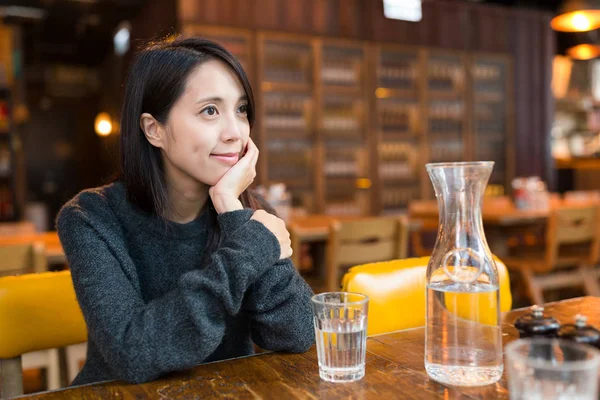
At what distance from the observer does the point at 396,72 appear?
6582 millimetres

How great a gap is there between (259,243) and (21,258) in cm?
180

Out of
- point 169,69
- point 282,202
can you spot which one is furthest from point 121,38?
point 169,69

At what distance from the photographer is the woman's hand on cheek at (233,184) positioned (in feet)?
4.12

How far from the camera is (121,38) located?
323 inches

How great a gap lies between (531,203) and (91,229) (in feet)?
12.9

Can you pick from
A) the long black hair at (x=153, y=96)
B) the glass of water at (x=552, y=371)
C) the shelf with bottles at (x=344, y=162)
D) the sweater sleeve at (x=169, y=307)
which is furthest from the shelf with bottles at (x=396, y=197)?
the glass of water at (x=552, y=371)

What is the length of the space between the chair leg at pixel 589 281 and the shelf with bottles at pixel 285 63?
127 inches

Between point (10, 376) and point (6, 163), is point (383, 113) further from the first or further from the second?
point (10, 376)

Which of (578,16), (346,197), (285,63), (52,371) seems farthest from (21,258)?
(578,16)

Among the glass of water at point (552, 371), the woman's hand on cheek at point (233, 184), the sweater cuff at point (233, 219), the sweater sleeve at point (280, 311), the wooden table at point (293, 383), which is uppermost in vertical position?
the woman's hand on cheek at point (233, 184)

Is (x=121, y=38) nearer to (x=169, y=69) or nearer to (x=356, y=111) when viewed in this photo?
(x=356, y=111)

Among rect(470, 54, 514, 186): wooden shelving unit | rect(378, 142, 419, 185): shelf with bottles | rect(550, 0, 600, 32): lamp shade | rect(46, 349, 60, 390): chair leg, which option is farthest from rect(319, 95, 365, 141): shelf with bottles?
rect(46, 349, 60, 390): chair leg

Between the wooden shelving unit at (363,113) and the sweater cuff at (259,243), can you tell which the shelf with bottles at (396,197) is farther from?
the sweater cuff at (259,243)

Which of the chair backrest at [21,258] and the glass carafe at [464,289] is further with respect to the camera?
the chair backrest at [21,258]
